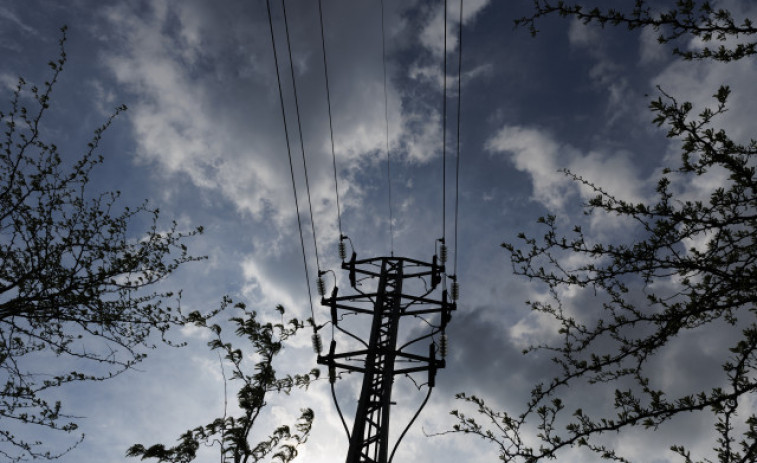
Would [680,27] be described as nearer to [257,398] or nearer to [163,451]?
[257,398]

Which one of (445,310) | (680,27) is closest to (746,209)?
(680,27)

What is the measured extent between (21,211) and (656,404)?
8.68 meters

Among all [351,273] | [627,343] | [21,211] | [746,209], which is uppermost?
[351,273]

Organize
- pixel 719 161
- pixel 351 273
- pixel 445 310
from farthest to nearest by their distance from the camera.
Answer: pixel 351 273, pixel 445 310, pixel 719 161

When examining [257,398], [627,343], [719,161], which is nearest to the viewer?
[719,161]

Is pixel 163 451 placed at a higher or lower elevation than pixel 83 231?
lower

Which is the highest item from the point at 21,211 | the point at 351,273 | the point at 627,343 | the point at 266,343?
the point at 351,273

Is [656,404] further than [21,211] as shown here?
No

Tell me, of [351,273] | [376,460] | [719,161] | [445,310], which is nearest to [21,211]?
[351,273]

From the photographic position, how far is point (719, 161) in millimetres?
3076

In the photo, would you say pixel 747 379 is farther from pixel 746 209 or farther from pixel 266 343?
pixel 266 343

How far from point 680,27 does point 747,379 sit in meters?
2.68

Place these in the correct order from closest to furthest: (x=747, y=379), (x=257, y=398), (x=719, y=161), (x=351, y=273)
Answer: (x=747, y=379) < (x=719, y=161) < (x=257, y=398) < (x=351, y=273)

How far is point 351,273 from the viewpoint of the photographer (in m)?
9.02
